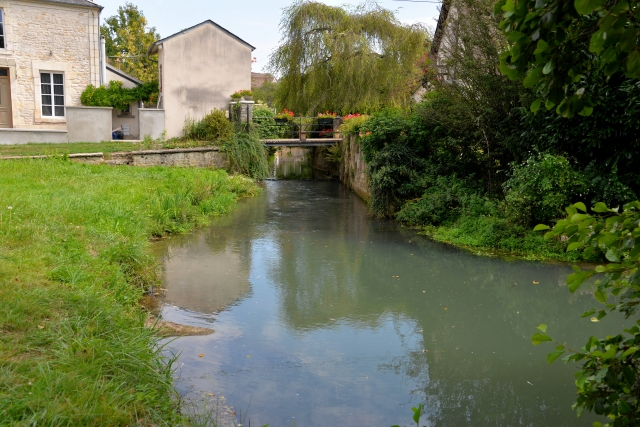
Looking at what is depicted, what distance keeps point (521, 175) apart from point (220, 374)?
6.56m

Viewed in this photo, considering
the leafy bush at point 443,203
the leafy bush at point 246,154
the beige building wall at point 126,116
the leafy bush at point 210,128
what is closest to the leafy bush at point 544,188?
the leafy bush at point 443,203

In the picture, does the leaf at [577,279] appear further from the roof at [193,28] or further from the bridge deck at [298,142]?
the roof at [193,28]

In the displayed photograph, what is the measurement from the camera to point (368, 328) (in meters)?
6.83

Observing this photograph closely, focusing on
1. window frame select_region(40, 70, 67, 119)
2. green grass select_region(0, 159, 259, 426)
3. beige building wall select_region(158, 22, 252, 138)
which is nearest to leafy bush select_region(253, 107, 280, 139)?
beige building wall select_region(158, 22, 252, 138)

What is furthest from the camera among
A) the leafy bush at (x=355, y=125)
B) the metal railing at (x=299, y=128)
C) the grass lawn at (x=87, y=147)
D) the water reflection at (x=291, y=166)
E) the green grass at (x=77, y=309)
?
the water reflection at (x=291, y=166)

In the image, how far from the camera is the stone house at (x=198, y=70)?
21094 millimetres

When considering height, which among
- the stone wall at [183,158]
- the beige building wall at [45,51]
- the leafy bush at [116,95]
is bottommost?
the stone wall at [183,158]

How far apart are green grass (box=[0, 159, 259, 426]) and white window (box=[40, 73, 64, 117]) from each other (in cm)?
1092

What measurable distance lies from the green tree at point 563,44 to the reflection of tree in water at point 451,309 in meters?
3.42

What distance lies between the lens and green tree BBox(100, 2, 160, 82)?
35684 mm

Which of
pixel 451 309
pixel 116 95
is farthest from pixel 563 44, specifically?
pixel 116 95

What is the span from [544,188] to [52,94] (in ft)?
59.0

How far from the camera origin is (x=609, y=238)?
87.2 inches

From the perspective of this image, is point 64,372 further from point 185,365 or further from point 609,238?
point 609,238
